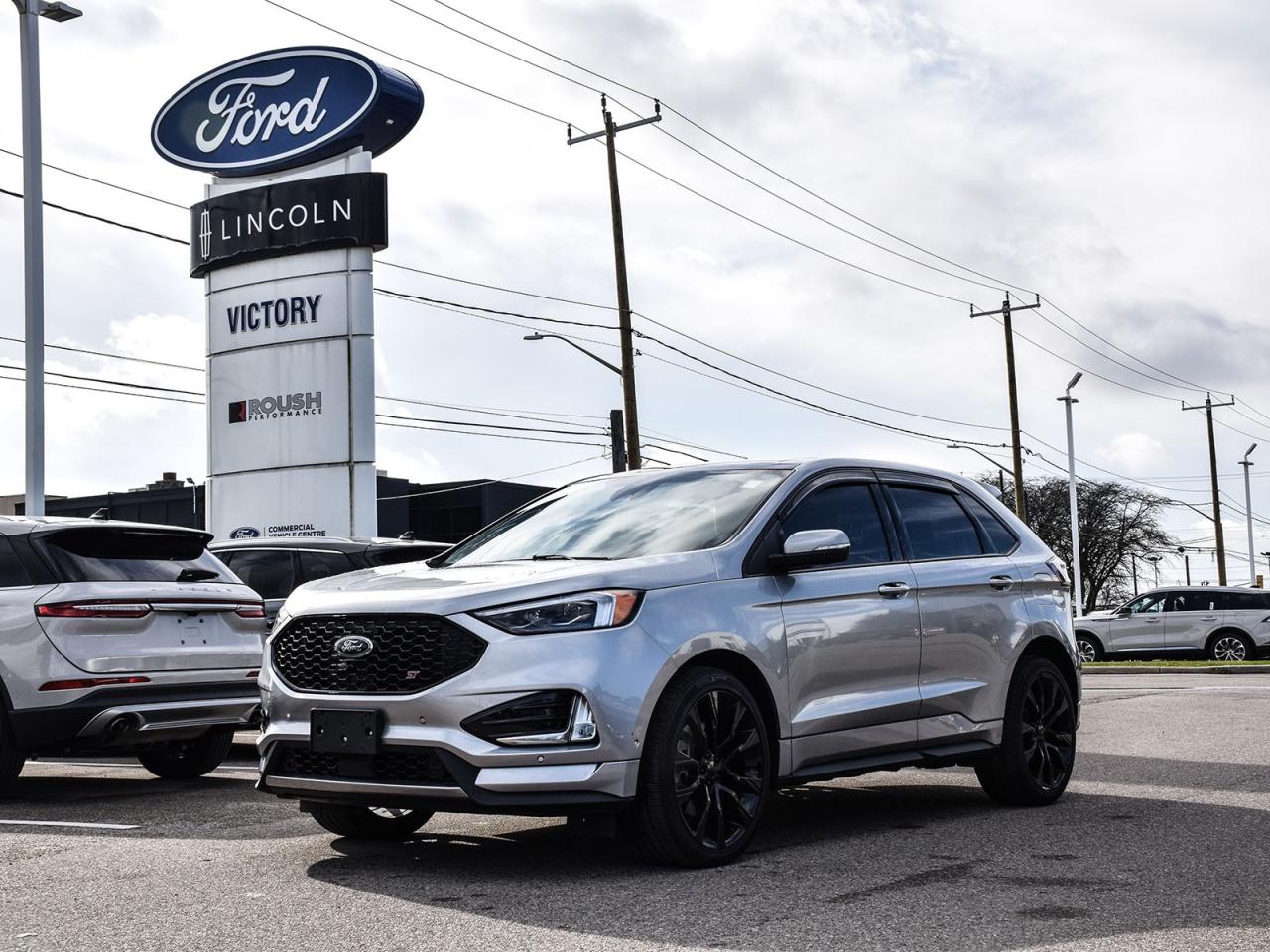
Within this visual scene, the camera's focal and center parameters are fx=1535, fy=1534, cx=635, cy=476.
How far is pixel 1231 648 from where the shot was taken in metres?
29.7

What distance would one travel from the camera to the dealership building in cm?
5397

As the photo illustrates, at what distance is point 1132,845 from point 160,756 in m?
6.40

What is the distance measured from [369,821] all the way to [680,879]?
1737mm

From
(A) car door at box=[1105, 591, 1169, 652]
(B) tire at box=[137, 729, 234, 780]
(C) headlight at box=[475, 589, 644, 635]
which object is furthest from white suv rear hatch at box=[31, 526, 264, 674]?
(A) car door at box=[1105, 591, 1169, 652]

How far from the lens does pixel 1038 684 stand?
27.6 ft

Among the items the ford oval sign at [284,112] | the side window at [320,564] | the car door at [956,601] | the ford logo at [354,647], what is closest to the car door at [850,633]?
the car door at [956,601]

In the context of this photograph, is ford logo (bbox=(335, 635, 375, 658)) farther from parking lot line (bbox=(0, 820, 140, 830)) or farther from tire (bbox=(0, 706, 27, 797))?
tire (bbox=(0, 706, 27, 797))

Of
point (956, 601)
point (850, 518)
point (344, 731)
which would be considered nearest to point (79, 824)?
point (344, 731)

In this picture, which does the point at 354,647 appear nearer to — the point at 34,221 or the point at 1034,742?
the point at 1034,742

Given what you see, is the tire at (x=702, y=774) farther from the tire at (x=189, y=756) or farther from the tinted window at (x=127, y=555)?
the tire at (x=189, y=756)

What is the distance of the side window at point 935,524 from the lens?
7.96 m

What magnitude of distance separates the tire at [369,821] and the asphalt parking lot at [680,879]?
0.09 meters

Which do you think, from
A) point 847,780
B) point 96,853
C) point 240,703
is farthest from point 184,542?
point 847,780

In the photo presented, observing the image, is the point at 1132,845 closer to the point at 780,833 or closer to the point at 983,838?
the point at 983,838
